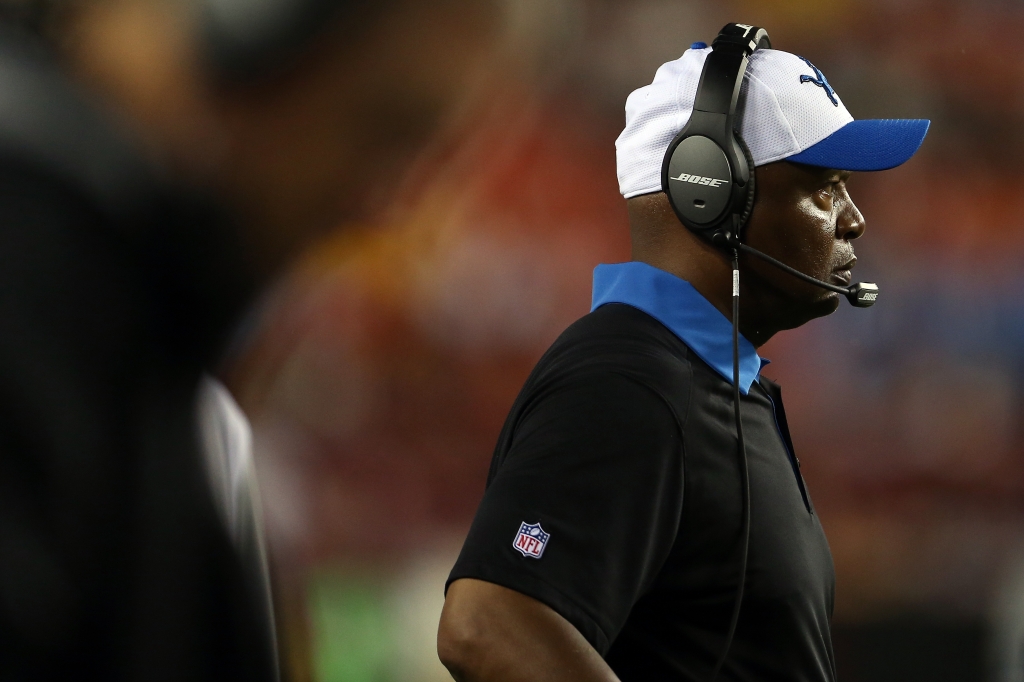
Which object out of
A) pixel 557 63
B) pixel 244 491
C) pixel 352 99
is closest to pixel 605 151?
pixel 557 63

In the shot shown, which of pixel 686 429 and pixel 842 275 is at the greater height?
pixel 842 275

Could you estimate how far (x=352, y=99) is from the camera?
1412 millimetres

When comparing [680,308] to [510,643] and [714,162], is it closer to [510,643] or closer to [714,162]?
[714,162]

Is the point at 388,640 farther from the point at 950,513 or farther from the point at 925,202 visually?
the point at 925,202

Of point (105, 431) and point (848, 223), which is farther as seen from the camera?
point (848, 223)

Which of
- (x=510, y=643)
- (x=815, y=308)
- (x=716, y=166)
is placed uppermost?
(x=716, y=166)

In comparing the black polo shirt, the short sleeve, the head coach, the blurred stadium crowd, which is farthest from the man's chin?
the blurred stadium crowd

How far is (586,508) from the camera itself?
2.36ft

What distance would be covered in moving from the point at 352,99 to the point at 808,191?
0.72 meters

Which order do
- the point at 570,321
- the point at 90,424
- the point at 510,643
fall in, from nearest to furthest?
1. the point at 90,424
2. the point at 510,643
3. the point at 570,321

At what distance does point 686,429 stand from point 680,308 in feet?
0.52

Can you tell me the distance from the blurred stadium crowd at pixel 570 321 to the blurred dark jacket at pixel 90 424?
845 mm

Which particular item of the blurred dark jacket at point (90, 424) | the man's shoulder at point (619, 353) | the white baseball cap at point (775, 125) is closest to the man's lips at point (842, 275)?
the white baseball cap at point (775, 125)

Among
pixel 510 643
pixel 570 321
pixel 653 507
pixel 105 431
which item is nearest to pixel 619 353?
pixel 653 507
